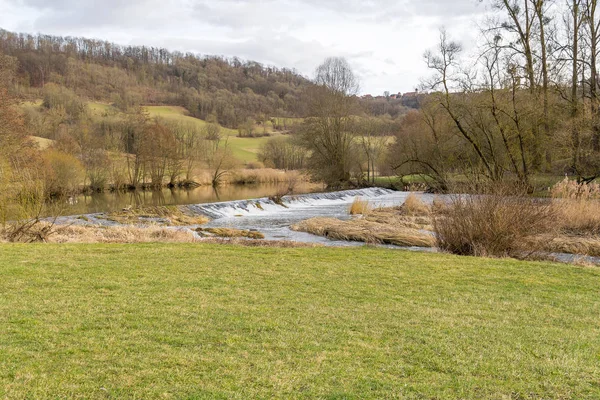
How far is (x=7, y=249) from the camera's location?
9.26m

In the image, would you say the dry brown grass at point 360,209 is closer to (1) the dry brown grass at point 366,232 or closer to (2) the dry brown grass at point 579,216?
(1) the dry brown grass at point 366,232

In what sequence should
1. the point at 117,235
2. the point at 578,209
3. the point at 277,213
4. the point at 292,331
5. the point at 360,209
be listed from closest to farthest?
1. the point at 292,331
2. the point at 117,235
3. the point at 578,209
4. the point at 360,209
5. the point at 277,213

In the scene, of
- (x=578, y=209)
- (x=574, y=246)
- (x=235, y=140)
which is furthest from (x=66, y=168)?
(x=235, y=140)

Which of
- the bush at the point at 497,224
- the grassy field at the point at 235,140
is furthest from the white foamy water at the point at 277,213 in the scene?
the grassy field at the point at 235,140

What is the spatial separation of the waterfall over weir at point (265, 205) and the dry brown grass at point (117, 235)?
8249 mm

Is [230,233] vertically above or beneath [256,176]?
beneath

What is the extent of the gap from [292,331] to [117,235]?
35.4 ft

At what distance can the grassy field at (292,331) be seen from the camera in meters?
3.57

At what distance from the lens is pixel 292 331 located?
4.79 meters

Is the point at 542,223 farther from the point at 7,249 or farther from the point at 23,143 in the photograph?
the point at 23,143

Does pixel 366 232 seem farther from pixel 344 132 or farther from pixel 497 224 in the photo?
pixel 344 132

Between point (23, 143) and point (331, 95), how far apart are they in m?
26.0

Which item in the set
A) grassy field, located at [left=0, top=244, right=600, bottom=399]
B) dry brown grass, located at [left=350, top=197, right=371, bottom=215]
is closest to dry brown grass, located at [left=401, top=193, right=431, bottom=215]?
dry brown grass, located at [left=350, top=197, right=371, bottom=215]

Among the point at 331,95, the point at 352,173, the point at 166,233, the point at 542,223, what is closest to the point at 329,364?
the point at 542,223
